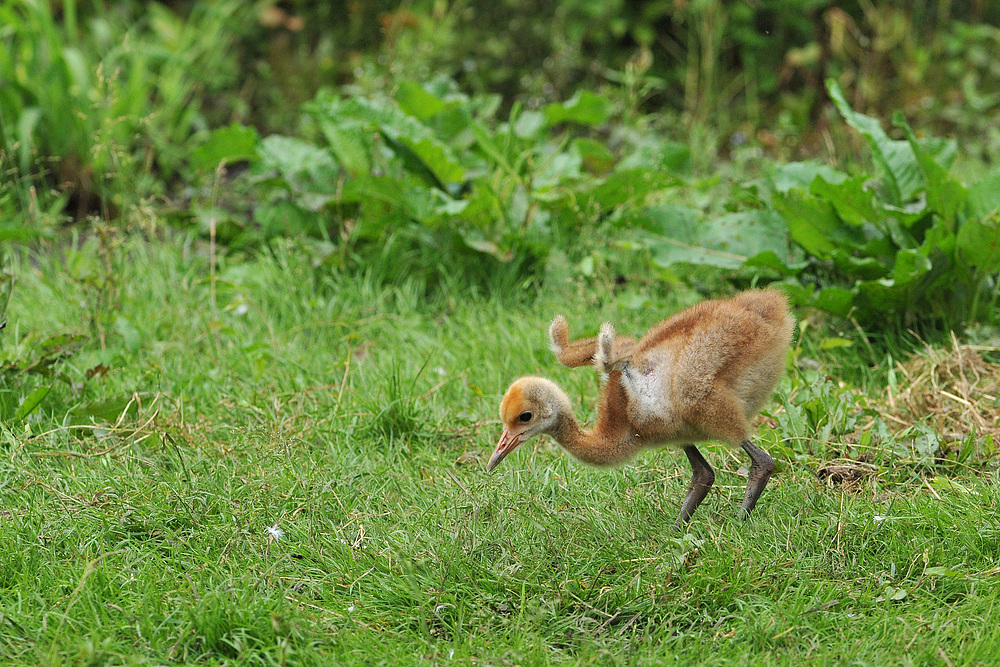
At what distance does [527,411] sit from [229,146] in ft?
10.7

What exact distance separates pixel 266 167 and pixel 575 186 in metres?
1.71

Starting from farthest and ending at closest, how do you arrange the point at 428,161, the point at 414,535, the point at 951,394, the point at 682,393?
the point at 428,161, the point at 951,394, the point at 414,535, the point at 682,393

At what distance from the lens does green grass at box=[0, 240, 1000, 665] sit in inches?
98.7

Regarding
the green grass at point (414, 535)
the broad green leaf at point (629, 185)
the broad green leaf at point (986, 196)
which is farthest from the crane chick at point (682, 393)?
the broad green leaf at point (629, 185)

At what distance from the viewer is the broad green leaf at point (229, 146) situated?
5.34 m

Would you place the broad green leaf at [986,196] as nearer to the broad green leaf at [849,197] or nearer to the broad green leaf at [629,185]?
the broad green leaf at [849,197]

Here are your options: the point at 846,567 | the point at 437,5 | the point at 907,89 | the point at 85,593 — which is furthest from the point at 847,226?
the point at 437,5

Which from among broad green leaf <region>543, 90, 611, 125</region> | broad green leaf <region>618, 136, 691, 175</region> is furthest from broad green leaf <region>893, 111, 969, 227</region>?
broad green leaf <region>543, 90, 611, 125</region>

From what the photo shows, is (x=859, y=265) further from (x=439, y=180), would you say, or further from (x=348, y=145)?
(x=348, y=145)

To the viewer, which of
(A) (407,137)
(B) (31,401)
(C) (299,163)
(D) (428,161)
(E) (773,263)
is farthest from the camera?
(C) (299,163)

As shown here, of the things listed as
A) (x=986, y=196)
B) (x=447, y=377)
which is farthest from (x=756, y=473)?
(x=986, y=196)

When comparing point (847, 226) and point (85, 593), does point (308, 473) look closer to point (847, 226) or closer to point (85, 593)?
point (85, 593)

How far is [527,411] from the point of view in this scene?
285 cm

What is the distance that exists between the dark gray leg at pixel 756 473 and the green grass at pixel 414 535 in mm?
62
